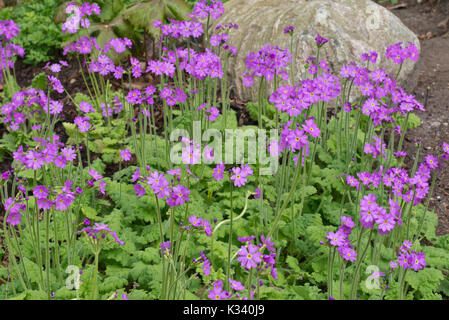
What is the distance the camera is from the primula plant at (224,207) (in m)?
2.69

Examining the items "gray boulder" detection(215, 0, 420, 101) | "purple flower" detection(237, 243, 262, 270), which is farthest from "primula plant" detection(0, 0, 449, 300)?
"gray boulder" detection(215, 0, 420, 101)

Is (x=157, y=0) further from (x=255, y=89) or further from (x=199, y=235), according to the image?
(x=199, y=235)

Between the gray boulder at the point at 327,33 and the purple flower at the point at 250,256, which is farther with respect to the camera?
the gray boulder at the point at 327,33

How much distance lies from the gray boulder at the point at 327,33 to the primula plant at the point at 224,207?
36.0 inches

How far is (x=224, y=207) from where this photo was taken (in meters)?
3.96

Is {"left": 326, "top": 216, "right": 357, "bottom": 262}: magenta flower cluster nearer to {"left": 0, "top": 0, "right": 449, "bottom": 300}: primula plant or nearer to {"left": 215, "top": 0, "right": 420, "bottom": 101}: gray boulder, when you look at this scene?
{"left": 0, "top": 0, "right": 449, "bottom": 300}: primula plant

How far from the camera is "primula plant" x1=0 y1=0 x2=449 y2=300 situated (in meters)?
2.69

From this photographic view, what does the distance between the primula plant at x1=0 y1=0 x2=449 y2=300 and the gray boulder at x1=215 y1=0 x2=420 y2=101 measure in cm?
91

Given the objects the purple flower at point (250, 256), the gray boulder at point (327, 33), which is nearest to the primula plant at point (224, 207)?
the purple flower at point (250, 256)

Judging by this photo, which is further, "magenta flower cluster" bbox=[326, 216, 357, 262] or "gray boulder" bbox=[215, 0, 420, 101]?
"gray boulder" bbox=[215, 0, 420, 101]

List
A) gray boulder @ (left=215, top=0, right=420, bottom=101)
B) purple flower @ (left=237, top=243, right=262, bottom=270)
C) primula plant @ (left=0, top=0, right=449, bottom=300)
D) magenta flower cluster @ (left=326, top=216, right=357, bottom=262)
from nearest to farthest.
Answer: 1. purple flower @ (left=237, top=243, right=262, bottom=270)
2. magenta flower cluster @ (left=326, top=216, right=357, bottom=262)
3. primula plant @ (left=0, top=0, right=449, bottom=300)
4. gray boulder @ (left=215, top=0, right=420, bottom=101)

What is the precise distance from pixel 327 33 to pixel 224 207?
248cm

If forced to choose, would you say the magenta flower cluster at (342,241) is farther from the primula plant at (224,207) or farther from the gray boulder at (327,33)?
the gray boulder at (327,33)

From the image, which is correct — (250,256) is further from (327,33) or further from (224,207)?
(327,33)
